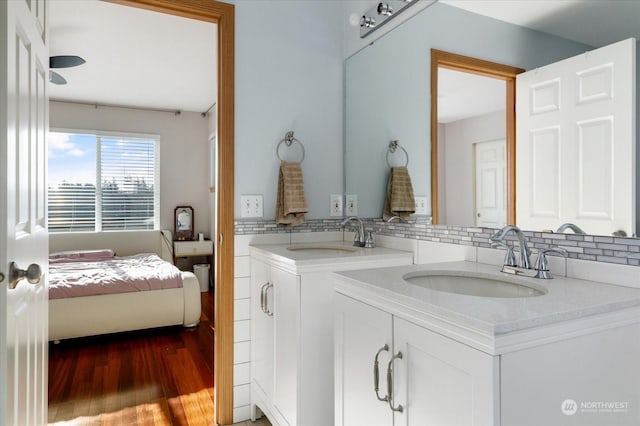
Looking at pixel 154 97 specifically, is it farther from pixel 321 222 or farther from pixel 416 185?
pixel 416 185

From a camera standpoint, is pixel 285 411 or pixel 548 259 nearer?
pixel 548 259

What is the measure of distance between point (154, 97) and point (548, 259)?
506cm

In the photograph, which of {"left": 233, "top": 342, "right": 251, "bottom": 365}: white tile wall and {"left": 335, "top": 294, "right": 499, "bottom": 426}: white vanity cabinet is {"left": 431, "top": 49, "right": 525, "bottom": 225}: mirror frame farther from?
{"left": 233, "top": 342, "right": 251, "bottom": 365}: white tile wall

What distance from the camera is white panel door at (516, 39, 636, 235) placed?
1.02 metres

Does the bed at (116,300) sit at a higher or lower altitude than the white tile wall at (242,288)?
lower

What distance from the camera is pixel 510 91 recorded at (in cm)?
137

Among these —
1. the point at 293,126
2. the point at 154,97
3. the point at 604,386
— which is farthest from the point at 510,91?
the point at 154,97

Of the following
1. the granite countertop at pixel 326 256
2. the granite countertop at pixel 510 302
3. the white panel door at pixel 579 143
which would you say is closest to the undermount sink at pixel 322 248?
the granite countertop at pixel 326 256

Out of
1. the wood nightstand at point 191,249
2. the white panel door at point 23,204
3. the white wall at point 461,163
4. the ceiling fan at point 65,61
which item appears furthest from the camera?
the wood nightstand at point 191,249

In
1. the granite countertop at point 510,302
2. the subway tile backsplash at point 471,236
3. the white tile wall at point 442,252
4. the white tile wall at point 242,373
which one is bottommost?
the white tile wall at point 242,373

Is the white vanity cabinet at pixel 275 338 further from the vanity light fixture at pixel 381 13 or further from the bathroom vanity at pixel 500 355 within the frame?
the vanity light fixture at pixel 381 13

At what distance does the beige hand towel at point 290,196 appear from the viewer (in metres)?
2.09

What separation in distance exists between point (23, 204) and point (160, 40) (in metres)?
2.76

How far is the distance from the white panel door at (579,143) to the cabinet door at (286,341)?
2.89 feet
